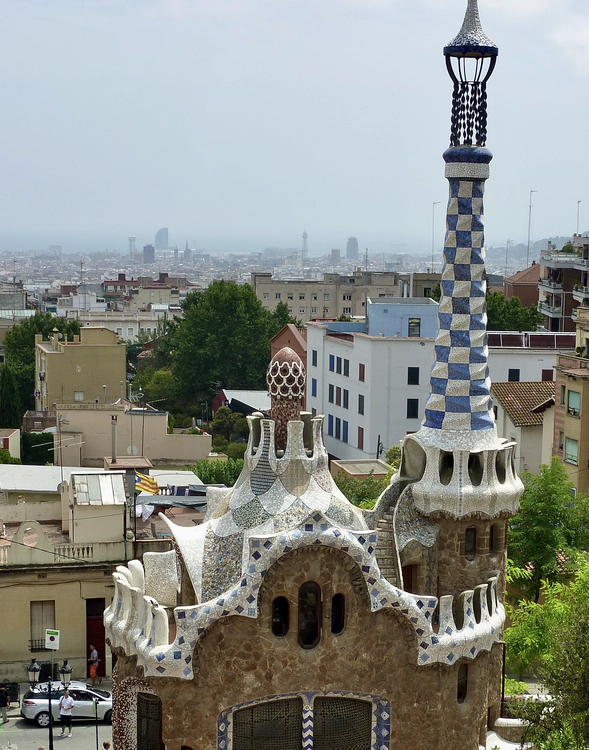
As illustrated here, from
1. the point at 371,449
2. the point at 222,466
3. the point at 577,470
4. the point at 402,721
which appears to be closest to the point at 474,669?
the point at 402,721

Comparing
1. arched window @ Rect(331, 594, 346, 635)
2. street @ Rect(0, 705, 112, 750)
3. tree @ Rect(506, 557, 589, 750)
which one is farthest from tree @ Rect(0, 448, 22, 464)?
arched window @ Rect(331, 594, 346, 635)

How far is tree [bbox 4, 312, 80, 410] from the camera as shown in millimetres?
86062

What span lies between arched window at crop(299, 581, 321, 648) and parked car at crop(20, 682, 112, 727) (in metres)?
10.3

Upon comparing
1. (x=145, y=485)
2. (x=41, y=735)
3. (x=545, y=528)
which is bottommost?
(x=41, y=735)

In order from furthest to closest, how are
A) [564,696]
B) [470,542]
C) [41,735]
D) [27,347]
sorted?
1. [27,347]
2. [41,735]
3. [470,542]
4. [564,696]

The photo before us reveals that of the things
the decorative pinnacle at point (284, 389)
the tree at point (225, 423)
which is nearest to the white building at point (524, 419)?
the decorative pinnacle at point (284, 389)

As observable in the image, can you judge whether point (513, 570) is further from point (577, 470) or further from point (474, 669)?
point (577, 470)

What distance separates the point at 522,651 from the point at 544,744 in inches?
258

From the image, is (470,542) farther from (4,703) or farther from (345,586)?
(4,703)

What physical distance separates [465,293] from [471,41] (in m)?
4.27

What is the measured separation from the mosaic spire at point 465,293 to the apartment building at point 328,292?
406 feet

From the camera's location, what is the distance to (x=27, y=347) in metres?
93.1

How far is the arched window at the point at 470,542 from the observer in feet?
72.3

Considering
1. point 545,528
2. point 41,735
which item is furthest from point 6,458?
point 545,528
